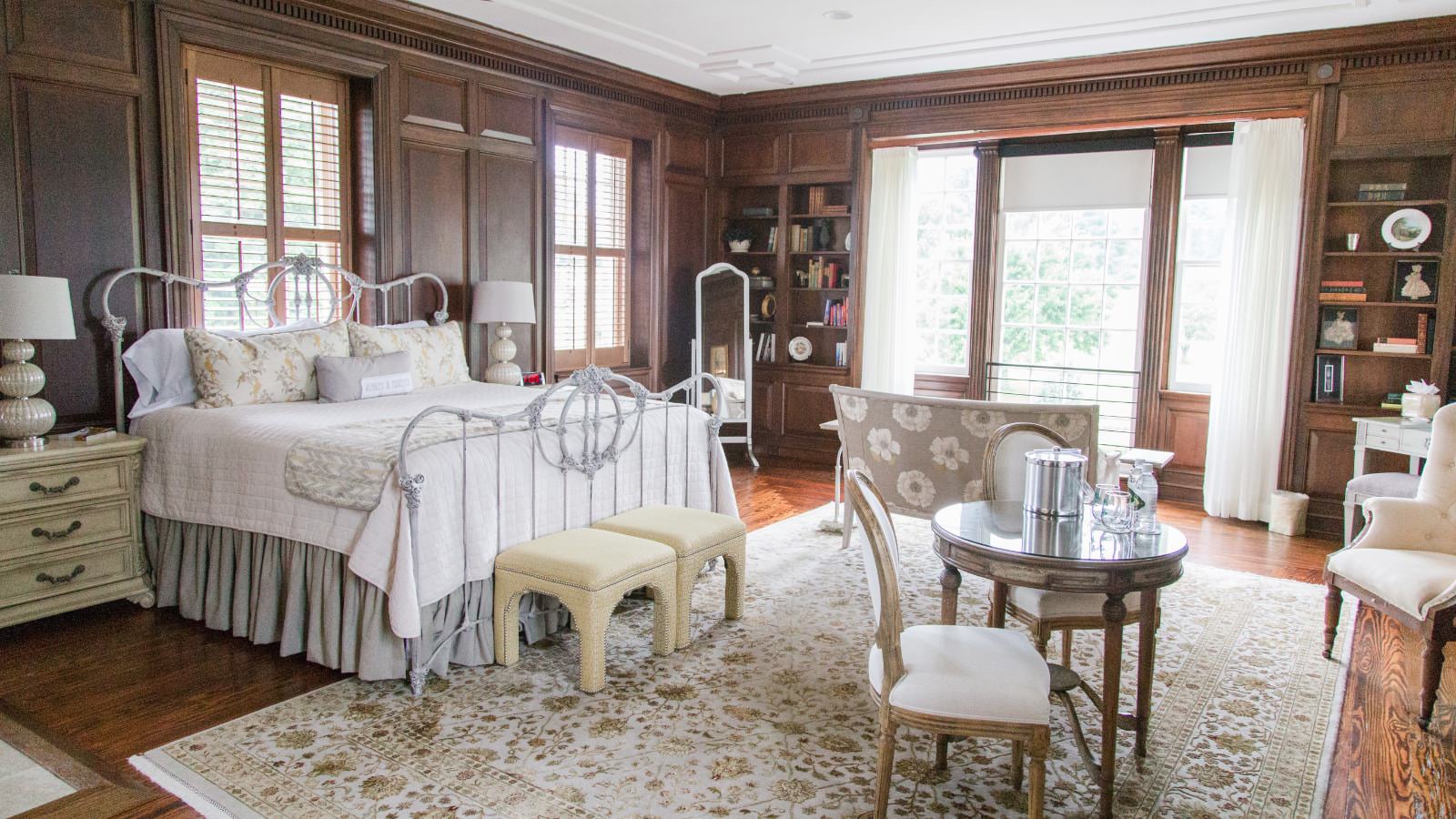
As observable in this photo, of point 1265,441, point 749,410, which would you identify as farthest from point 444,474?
point 1265,441

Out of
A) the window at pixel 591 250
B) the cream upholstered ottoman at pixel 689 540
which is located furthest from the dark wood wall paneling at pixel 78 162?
the window at pixel 591 250

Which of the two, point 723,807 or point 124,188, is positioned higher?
point 124,188

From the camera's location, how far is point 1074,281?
691cm

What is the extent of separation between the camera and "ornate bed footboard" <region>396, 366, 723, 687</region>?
3199 millimetres

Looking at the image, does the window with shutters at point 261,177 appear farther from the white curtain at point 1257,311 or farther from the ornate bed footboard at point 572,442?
the white curtain at point 1257,311

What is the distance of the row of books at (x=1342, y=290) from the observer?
5.54 metres

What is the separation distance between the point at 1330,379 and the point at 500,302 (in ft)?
15.7

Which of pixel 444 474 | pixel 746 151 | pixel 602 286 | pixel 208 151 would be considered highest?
pixel 746 151

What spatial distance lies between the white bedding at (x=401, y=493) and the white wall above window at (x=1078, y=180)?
3650 millimetres

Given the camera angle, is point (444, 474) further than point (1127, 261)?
No

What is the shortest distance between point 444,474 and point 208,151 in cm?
251

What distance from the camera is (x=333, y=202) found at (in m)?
5.26

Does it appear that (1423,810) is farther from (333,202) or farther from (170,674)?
(333,202)

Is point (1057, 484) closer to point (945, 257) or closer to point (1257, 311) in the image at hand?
point (1257, 311)
